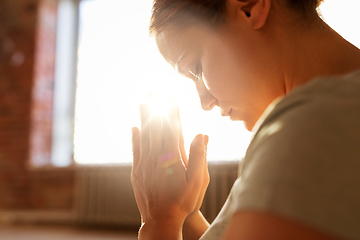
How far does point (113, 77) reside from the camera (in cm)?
396

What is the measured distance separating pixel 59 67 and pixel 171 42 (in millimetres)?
4115

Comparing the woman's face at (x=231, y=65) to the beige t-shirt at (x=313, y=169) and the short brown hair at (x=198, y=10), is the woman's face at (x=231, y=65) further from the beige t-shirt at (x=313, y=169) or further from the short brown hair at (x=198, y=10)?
the beige t-shirt at (x=313, y=169)

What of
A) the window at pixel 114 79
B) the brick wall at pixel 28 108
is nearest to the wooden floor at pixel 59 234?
the brick wall at pixel 28 108

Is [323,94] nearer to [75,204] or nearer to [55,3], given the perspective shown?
[75,204]

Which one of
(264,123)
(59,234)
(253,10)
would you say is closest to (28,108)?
(59,234)

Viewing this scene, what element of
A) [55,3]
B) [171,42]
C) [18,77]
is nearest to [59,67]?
[18,77]

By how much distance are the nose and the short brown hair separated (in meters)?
0.16

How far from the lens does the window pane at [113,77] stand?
3744mm

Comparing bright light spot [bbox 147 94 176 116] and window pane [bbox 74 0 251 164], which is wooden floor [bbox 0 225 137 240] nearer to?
window pane [bbox 74 0 251 164]

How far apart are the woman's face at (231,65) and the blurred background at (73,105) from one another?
2565 millimetres

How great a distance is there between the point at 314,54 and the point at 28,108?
14.0 feet

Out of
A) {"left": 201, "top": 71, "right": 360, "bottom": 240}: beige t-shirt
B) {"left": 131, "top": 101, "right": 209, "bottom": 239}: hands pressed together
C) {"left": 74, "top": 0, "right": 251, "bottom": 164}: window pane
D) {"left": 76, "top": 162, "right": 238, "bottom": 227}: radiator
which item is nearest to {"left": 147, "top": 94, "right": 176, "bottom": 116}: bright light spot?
{"left": 131, "top": 101, "right": 209, "bottom": 239}: hands pressed together

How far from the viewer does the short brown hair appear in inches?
22.5

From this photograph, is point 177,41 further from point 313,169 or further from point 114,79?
point 114,79
